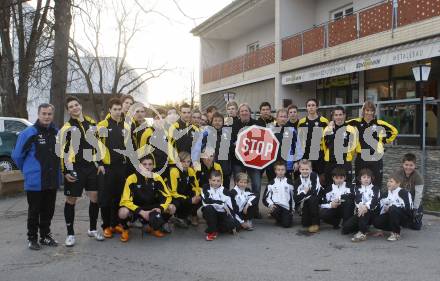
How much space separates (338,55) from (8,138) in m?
10.4

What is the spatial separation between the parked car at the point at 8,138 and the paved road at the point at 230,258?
587 cm

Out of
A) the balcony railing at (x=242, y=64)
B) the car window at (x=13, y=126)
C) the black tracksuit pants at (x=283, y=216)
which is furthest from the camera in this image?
the balcony railing at (x=242, y=64)

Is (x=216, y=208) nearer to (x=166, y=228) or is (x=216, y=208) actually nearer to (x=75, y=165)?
(x=166, y=228)

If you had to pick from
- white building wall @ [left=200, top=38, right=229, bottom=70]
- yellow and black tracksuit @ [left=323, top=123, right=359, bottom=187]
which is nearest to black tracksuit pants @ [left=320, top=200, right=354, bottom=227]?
yellow and black tracksuit @ [left=323, top=123, right=359, bottom=187]

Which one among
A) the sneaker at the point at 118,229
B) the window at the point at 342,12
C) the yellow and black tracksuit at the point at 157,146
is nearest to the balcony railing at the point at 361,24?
the window at the point at 342,12

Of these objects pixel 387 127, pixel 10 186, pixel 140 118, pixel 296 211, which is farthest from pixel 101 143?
pixel 10 186

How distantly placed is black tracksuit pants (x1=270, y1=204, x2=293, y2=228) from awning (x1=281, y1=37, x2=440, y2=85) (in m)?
6.92

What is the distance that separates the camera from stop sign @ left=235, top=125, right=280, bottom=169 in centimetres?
756

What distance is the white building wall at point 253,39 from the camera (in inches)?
867

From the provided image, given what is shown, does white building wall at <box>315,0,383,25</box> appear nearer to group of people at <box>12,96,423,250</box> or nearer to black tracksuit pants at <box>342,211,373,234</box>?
group of people at <box>12,96,423,250</box>

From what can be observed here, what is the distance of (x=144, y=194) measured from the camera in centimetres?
648

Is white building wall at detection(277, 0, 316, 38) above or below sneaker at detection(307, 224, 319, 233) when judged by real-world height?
above

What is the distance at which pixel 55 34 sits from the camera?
35.3 feet

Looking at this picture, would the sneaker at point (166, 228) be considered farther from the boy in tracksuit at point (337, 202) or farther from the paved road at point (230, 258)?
the boy in tracksuit at point (337, 202)
